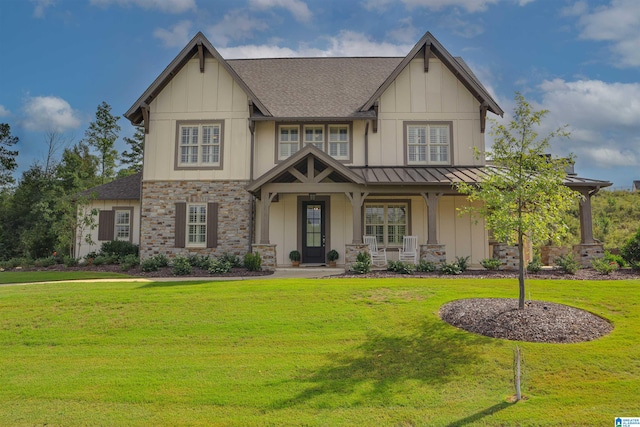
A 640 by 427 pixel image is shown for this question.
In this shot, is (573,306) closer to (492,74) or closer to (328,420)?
(328,420)

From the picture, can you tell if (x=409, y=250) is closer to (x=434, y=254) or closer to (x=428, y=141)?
(x=434, y=254)

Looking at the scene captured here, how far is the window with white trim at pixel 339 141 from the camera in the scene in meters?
16.1

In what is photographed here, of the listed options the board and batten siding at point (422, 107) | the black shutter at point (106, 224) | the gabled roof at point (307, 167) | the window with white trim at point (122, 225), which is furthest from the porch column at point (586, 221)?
the black shutter at point (106, 224)

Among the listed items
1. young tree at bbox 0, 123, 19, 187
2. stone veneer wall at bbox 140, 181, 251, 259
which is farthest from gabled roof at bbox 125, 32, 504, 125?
young tree at bbox 0, 123, 19, 187

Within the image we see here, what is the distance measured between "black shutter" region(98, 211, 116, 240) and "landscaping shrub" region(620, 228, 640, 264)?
2120 cm

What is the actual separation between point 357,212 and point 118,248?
10.9m

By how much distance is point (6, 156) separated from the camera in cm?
2881

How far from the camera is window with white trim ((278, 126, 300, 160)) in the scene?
16156mm

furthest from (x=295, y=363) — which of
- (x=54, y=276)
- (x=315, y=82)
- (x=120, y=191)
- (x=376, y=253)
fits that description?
(x=120, y=191)

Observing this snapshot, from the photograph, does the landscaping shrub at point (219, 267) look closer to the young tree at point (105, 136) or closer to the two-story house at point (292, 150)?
the two-story house at point (292, 150)

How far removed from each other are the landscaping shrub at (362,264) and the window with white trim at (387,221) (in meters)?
3.15

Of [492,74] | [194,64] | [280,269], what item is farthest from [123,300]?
[492,74]

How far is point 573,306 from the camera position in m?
7.86

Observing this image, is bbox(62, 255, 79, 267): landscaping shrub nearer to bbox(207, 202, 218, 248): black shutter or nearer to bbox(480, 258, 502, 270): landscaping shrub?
bbox(207, 202, 218, 248): black shutter
